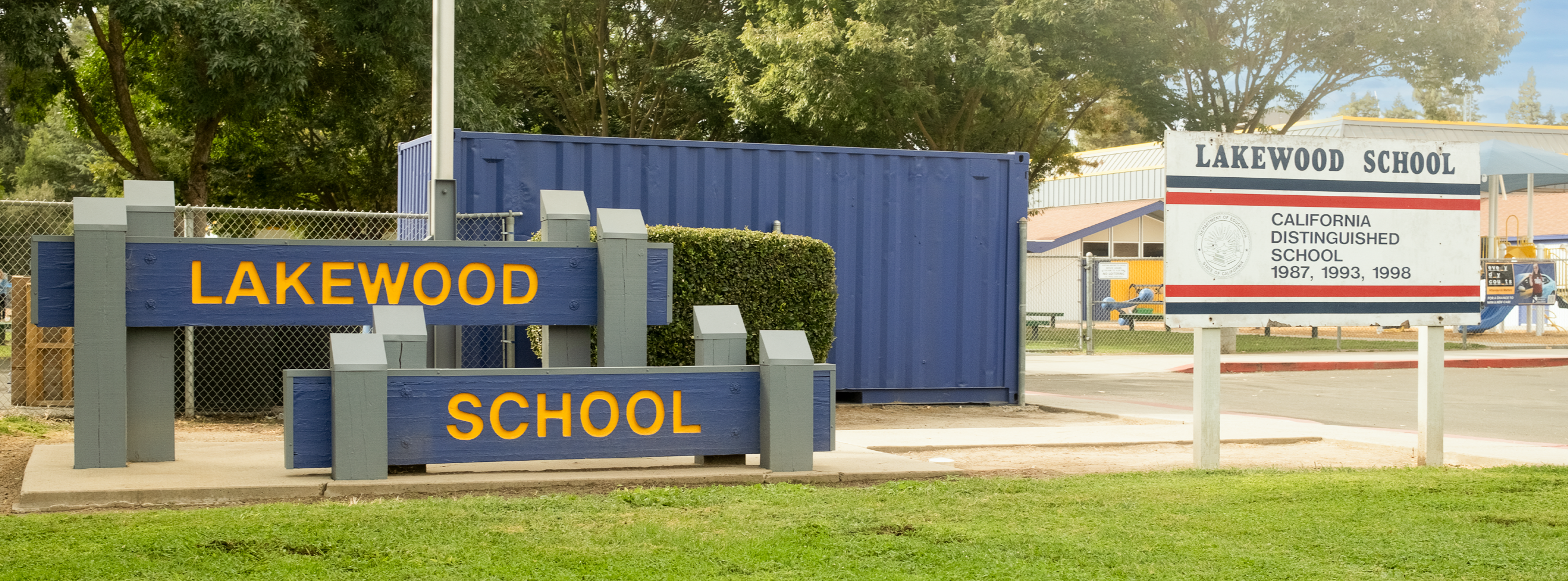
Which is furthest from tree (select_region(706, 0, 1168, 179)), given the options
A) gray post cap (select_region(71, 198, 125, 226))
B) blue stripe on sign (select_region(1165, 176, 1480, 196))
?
gray post cap (select_region(71, 198, 125, 226))

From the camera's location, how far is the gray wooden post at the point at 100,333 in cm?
683

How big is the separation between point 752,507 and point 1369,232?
4627 millimetres

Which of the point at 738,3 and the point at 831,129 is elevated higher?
the point at 738,3

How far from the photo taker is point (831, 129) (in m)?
25.9

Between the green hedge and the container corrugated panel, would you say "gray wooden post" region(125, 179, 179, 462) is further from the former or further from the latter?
the container corrugated panel

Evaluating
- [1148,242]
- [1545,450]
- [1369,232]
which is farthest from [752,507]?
[1148,242]

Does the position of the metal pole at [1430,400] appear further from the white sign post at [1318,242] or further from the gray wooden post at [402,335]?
the gray wooden post at [402,335]

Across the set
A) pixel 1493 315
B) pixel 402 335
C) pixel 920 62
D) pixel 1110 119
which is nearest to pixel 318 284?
pixel 402 335

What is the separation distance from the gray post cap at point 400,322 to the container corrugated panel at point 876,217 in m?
4.62

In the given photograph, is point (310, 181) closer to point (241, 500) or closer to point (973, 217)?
point (973, 217)

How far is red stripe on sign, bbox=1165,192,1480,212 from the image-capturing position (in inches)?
309

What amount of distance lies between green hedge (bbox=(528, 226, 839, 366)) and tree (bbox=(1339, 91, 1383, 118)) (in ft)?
404

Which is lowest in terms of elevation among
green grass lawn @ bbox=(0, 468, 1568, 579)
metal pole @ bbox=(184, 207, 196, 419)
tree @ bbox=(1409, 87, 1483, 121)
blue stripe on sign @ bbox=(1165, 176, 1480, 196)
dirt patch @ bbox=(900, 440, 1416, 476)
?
dirt patch @ bbox=(900, 440, 1416, 476)

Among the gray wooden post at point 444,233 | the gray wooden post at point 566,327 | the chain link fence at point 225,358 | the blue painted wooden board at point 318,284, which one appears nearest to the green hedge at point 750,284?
A: the gray wooden post at point 444,233
